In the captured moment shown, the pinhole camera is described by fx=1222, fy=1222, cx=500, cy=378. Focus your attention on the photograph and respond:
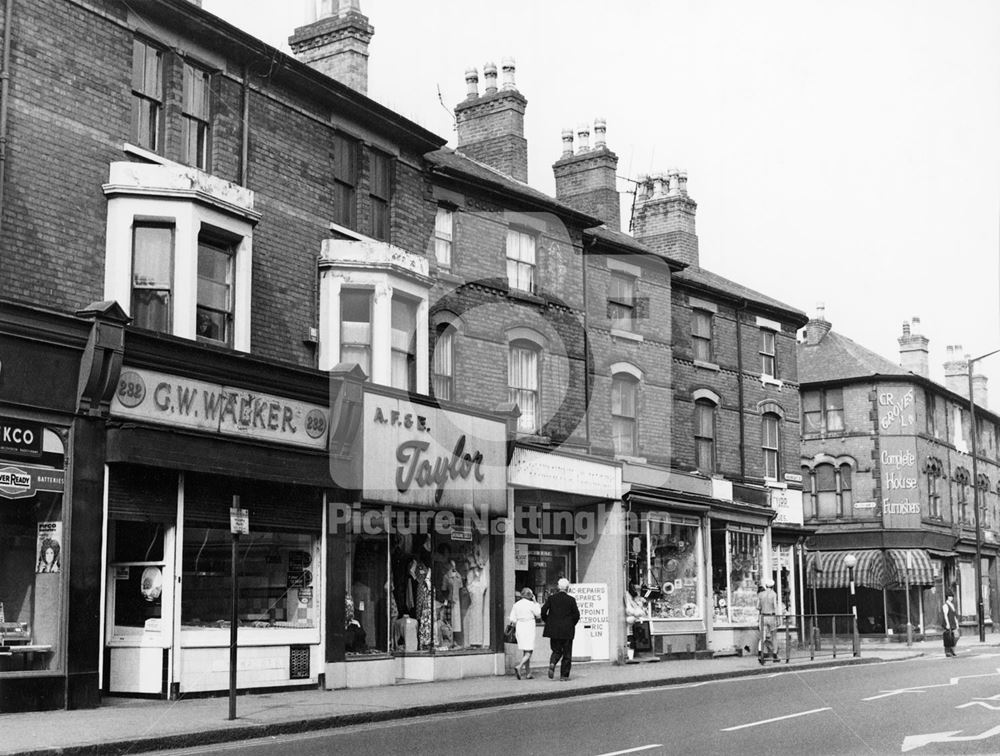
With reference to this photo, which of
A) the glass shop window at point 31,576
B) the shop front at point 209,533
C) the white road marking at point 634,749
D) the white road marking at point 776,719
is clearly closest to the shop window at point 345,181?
the shop front at point 209,533

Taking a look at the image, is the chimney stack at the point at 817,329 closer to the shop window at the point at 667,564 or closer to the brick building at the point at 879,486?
the brick building at the point at 879,486

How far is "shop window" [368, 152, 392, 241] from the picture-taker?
74.1 feet

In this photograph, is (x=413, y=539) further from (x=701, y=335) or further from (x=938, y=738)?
(x=701, y=335)

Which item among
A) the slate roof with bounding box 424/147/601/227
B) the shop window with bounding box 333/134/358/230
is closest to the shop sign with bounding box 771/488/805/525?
the slate roof with bounding box 424/147/601/227

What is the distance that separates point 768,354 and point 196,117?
22648 mm

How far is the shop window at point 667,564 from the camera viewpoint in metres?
29.0

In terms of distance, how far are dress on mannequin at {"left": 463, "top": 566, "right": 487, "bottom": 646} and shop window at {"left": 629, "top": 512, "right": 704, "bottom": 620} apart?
5887 mm

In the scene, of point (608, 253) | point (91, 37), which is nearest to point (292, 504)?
point (91, 37)

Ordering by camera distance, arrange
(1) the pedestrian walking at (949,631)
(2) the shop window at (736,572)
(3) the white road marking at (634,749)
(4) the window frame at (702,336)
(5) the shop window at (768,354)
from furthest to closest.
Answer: (5) the shop window at (768,354) → (4) the window frame at (702,336) → (1) the pedestrian walking at (949,631) → (2) the shop window at (736,572) → (3) the white road marking at (634,749)

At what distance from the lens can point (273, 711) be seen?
51.5 ft

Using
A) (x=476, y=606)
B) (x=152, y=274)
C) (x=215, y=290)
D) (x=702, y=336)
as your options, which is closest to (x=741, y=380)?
(x=702, y=336)

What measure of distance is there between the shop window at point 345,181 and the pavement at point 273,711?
27.0 feet

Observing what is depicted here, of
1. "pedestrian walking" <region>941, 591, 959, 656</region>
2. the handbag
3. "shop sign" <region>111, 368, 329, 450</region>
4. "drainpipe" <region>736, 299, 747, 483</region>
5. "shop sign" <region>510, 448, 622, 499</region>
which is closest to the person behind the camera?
"shop sign" <region>111, 368, 329, 450</region>

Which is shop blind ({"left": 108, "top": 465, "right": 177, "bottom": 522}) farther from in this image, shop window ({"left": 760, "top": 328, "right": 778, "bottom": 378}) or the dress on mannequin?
shop window ({"left": 760, "top": 328, "right": 778, "bottom": 378})
